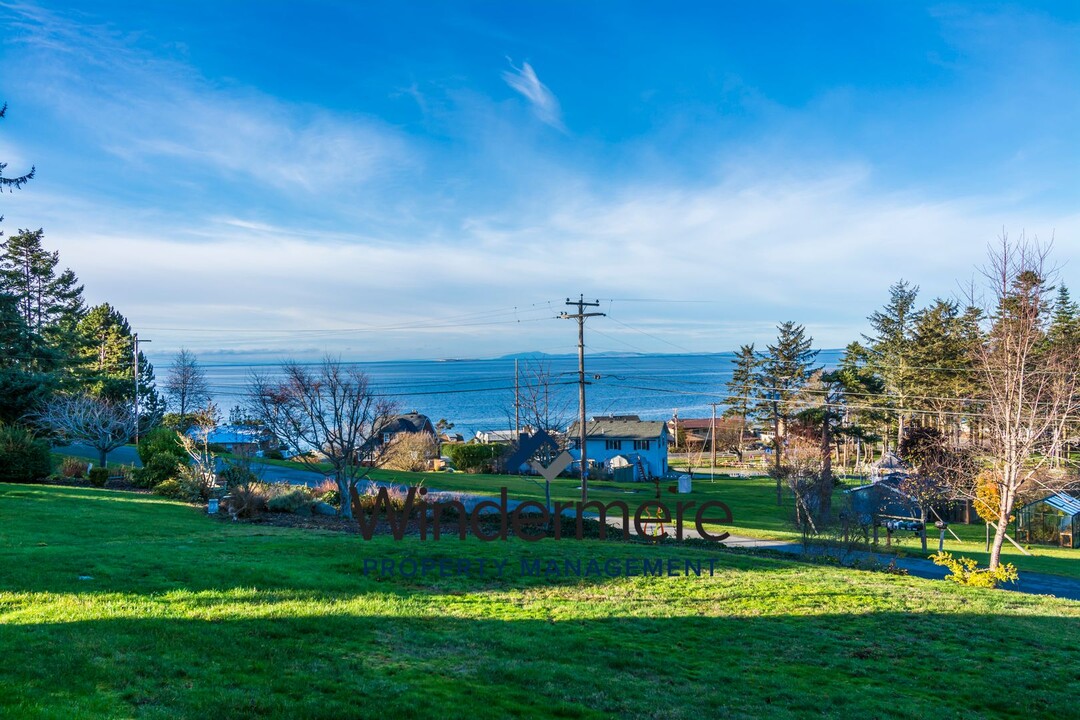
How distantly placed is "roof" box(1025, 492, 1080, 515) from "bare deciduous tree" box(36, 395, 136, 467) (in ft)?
126

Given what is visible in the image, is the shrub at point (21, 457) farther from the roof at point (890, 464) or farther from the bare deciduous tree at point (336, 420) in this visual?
the roof at point (890, 464)

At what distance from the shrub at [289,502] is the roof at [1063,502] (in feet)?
101

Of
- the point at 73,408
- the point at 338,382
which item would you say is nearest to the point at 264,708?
the point at 338,382

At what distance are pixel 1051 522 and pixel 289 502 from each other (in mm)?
33949

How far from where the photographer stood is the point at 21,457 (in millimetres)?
21156

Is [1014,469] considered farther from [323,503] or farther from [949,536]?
[949,536]

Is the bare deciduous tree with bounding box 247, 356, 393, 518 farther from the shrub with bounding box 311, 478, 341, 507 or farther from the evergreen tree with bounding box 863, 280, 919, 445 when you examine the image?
the evergreen tree with bounding box 863, 280, 919, 445

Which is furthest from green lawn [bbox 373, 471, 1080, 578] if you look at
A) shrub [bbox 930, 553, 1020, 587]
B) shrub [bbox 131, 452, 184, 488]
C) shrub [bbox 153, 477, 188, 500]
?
shrub [bbox 153, 477, 188, 500]

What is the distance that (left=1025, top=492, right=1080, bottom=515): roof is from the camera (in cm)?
3043

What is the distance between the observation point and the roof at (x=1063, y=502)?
3043 centimetres

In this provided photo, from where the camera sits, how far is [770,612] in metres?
9.76

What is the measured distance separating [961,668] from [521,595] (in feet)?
18.1

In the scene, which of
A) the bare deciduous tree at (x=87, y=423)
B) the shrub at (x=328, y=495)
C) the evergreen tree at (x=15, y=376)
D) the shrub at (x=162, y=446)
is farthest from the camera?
the evergreen tree at (x=15, y=376)

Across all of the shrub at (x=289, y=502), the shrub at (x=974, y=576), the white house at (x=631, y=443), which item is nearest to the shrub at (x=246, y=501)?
the shrub at (x=289, y=502)
